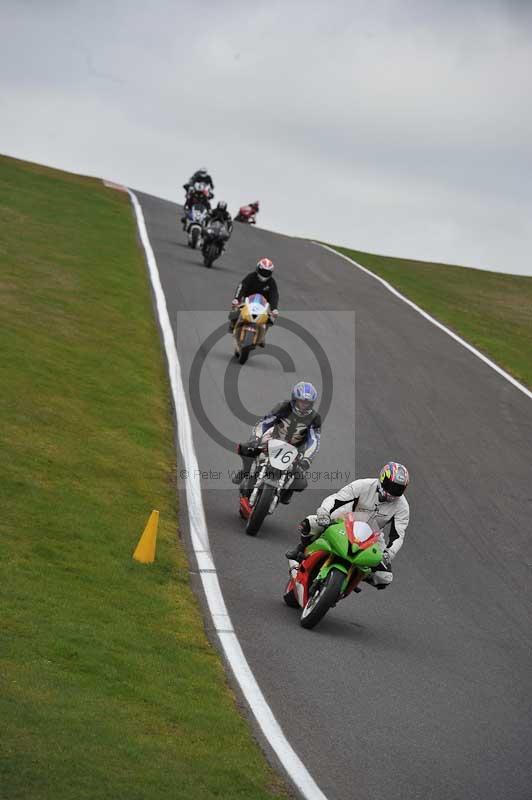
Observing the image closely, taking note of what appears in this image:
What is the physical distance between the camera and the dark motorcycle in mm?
36938

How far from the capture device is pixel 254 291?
83.9 feet

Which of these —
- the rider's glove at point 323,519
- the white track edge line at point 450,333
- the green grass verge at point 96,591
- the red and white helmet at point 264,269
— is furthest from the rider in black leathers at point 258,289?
the rider's glove at point 323,519

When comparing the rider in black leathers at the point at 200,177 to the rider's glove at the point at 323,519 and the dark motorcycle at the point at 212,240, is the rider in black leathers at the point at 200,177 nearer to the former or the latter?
the dark motorcycle at the point at 212,240

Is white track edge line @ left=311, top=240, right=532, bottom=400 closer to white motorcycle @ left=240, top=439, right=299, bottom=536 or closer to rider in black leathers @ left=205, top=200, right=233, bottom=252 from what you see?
rider in black leathers @ left=205, top=200, right=233, bottom=252

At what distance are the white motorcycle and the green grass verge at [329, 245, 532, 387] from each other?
1468 centimetres

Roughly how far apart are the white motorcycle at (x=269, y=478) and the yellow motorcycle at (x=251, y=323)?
9.60 metres

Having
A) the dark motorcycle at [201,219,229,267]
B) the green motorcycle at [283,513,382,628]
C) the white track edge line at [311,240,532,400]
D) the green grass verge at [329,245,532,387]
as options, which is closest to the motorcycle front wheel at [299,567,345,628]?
the green motorcycle at [283,513,382,628]

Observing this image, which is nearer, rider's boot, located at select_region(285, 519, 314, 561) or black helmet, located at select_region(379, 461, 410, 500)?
black helmet, located at select_region(379, 461, 410, 500)

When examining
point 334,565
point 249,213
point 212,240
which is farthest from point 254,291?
point 249,213

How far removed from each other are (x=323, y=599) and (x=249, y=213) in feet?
161

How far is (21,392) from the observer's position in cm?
1969

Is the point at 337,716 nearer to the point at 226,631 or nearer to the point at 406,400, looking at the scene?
the point at 226,631

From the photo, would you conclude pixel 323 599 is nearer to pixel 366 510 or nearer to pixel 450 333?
pixel 366 510

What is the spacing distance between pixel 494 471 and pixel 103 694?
13.2 meters
